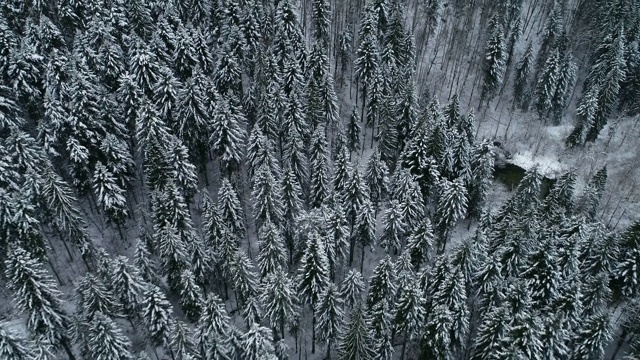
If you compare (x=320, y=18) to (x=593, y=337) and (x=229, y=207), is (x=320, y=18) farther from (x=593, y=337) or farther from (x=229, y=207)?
(x=593, y=337)

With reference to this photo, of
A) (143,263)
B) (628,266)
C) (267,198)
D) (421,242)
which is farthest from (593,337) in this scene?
(143,263)

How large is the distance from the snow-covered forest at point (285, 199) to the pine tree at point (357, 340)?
0.91ft

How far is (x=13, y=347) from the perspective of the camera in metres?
38.3

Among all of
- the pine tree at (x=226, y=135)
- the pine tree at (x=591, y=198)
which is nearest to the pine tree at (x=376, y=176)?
the pine tree at (x=226, y=135)

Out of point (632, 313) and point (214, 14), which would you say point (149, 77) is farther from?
point (632, 313)

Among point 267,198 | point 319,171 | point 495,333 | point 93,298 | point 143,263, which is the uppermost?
point 319,171

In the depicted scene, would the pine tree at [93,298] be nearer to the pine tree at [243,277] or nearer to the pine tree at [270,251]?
the pine tree at [243,277]

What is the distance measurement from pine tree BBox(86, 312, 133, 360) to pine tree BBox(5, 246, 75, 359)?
3.51m

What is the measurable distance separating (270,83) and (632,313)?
153 ft

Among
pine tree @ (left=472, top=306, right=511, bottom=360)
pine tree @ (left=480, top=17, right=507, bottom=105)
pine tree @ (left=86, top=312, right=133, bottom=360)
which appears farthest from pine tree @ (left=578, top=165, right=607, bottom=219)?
pine tree @ (left=86, top=312, right=133, bottom=360)

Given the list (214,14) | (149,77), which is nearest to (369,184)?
(149,77)

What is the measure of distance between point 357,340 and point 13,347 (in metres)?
26.8

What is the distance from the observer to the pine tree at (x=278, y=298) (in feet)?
139

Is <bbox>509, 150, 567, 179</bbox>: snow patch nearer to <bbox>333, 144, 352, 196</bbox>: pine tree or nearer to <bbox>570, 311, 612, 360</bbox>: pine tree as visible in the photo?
<bbox>570, 311, 612, 360</bbox>: pine tree
